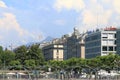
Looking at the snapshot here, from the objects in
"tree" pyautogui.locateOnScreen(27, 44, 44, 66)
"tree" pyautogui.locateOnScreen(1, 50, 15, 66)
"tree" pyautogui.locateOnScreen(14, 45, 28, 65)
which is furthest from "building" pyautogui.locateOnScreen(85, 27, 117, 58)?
"tree" pyautogui.locateOnScreen(1, 50, 15, 66)

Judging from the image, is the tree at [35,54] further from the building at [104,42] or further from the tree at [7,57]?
the building at [104,42]

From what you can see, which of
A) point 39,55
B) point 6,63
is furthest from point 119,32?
point 6,63

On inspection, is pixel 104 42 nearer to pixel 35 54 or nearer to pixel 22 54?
pixel 35 54

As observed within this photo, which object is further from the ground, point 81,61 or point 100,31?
point 100,31

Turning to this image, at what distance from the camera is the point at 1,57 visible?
170875 mm

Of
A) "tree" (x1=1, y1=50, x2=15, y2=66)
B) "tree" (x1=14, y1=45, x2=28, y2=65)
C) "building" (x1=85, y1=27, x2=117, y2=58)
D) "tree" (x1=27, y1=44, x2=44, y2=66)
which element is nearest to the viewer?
"tree" (x1=27, y1=44, x2=44, y2=66)

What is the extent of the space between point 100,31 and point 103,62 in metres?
64.9

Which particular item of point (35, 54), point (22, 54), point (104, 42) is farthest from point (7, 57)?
point (104, 42)

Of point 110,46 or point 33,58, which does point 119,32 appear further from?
point 33,58

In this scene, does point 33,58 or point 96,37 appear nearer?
point 33,58

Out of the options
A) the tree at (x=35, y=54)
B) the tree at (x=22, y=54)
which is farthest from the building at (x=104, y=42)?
the tree at (x=22, y=54)

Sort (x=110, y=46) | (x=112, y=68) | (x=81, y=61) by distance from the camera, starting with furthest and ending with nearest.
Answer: (x=110, y=46) → (x=81, y=61) → (x=112, y=68)

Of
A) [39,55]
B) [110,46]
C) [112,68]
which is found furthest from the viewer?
[110,46]

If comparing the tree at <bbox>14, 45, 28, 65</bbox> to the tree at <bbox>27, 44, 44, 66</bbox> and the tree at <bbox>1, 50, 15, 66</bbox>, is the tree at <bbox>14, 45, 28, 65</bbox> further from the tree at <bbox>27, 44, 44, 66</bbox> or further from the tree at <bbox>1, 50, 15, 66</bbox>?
the tree at <bbox>1, 50, 15, 66</bbox>
